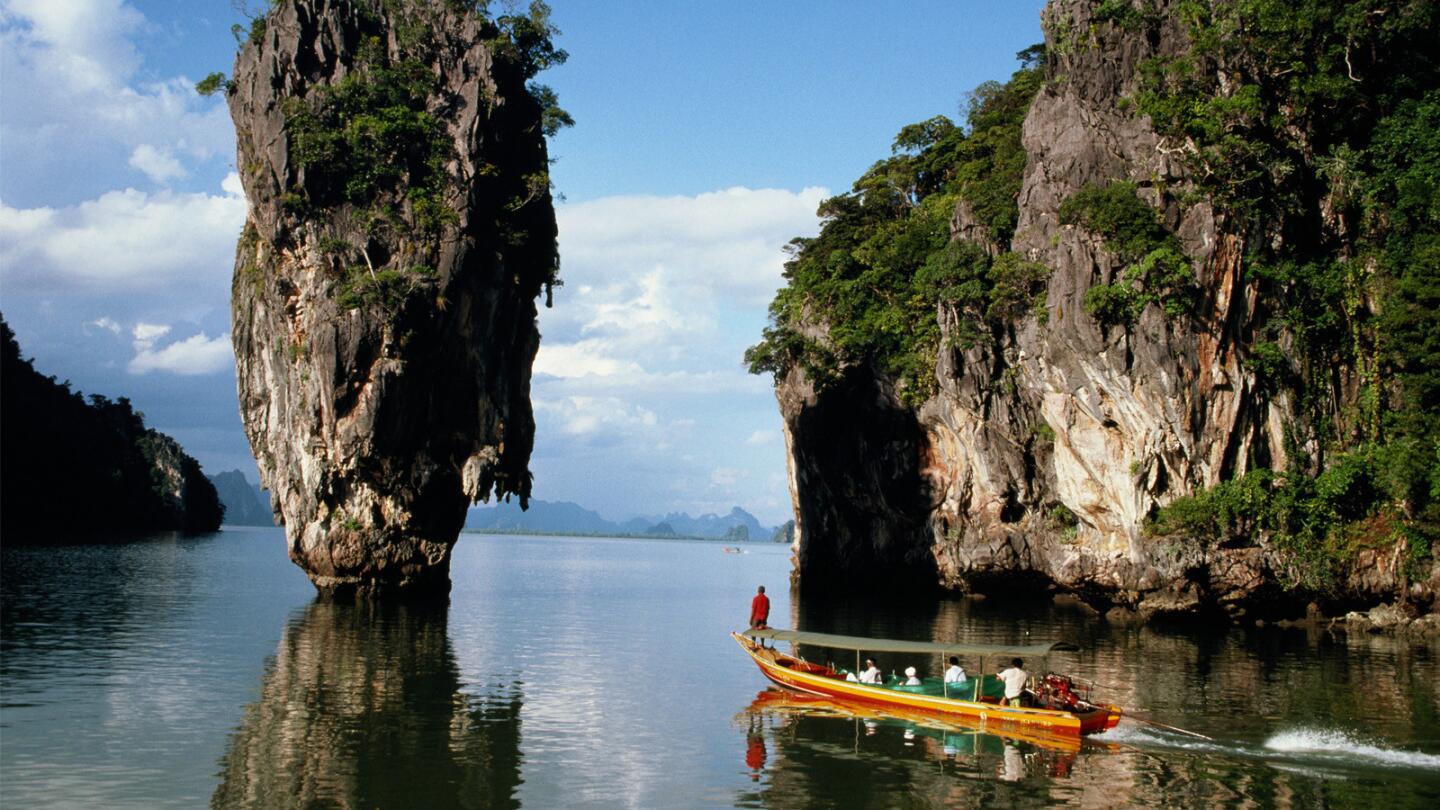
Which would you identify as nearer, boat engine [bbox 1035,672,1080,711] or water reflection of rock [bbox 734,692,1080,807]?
water reflection of rock [bbox 734,692,1080,807]

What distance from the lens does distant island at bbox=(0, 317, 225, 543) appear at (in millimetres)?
80531

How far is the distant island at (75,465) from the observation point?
80.5 m

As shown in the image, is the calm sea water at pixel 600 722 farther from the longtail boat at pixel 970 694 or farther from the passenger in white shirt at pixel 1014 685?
the passenger in white shirt at pixel 1014 685

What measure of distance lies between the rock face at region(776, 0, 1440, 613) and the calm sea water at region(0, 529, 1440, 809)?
8.97 feet

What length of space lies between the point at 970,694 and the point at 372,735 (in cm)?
1113

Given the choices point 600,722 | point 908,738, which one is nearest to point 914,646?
point 908,738

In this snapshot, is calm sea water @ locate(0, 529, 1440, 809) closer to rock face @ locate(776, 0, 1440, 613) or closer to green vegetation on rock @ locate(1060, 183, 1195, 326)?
rock face @ locate(776, 0, 1440, 613)

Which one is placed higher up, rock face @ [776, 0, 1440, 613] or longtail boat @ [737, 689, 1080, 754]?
rock face @ [776, 0, 1440, 613]

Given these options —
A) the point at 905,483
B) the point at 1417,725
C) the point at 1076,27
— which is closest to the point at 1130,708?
the point at 1417,725

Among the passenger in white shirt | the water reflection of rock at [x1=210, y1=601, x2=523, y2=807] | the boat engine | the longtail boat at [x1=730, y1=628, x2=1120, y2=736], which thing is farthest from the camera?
the passenger in white shirt

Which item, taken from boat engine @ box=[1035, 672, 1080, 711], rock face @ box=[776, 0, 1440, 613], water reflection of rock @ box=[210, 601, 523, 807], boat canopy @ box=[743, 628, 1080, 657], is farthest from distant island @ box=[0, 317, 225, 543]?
boat engine @ box=[1035, 672, 1080, 711]

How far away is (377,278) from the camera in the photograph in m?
40.8

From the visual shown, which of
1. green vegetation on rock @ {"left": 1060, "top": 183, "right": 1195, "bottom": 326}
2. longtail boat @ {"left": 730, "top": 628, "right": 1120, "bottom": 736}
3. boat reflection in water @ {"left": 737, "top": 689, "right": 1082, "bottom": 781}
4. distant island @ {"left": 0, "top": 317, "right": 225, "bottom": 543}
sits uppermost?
green vegetation on rock @ {"left": 1060, "top": 183, "right": 1195, "bottom": 326}

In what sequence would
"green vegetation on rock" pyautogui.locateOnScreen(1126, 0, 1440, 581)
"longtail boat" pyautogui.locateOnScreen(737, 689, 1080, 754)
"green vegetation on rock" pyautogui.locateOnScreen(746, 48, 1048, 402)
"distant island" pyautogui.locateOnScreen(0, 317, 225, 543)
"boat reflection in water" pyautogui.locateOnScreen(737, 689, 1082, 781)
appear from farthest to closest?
"distant island" pyautogui.locateOnScreen(0, 317, 225, 543) < "green vegetation on rock" pyautogui.locateOnScreen(746, 48, 1048, 402) < "green vegetation on rock" pyautogui.locateOnScreen(1126, 0, 1440, 581) < "longtail boat" pyautogui.locateOnScreen(737, 689, 1080, 754) < "boat reflection in water" pyautogui.locateOnScreen(737, 689, 1082, 781)
